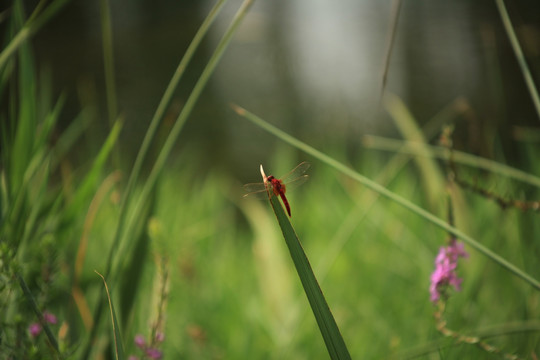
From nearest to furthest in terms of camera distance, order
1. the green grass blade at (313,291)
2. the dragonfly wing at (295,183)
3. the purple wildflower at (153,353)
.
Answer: the green grass blade at (313,291) < the purple wildflower at (153,353) < the dragonfly wing at (295,183)

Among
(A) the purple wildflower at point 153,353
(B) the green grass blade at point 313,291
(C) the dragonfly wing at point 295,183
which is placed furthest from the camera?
(C) the dragonfly wing at point 295,183

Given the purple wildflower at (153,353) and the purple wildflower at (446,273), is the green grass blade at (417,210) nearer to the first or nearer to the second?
the purple wildflower at (446,273)

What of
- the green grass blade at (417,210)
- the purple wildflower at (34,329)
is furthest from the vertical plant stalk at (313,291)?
the purple wildflower at (34,329)

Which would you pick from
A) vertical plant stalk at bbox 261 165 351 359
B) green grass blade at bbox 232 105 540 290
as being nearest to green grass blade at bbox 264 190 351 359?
vertical plant stalk at bbox 261 165 351 359

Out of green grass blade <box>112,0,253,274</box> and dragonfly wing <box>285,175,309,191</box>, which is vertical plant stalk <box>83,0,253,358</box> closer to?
green grass blade <box>112,0,253,274</box>

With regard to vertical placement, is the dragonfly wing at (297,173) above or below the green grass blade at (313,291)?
above

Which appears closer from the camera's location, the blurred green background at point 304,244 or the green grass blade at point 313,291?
the green grass blade at point 313,291

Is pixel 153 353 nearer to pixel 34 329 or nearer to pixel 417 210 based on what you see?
pixel 34 329

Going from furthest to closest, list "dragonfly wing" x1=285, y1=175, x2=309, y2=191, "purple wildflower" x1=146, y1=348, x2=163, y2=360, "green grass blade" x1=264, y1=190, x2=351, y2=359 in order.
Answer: "dragonfly wing" x1=285, y1=175, x2=309, y2=191
"purple wildflower" x1=146, y1=348, x2=163, y2=360
"green grass blade" x1=264, y1=190, x2=351, y2=359

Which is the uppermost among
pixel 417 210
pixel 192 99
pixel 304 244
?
pixel 192 99

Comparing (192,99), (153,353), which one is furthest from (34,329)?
(192,99)
